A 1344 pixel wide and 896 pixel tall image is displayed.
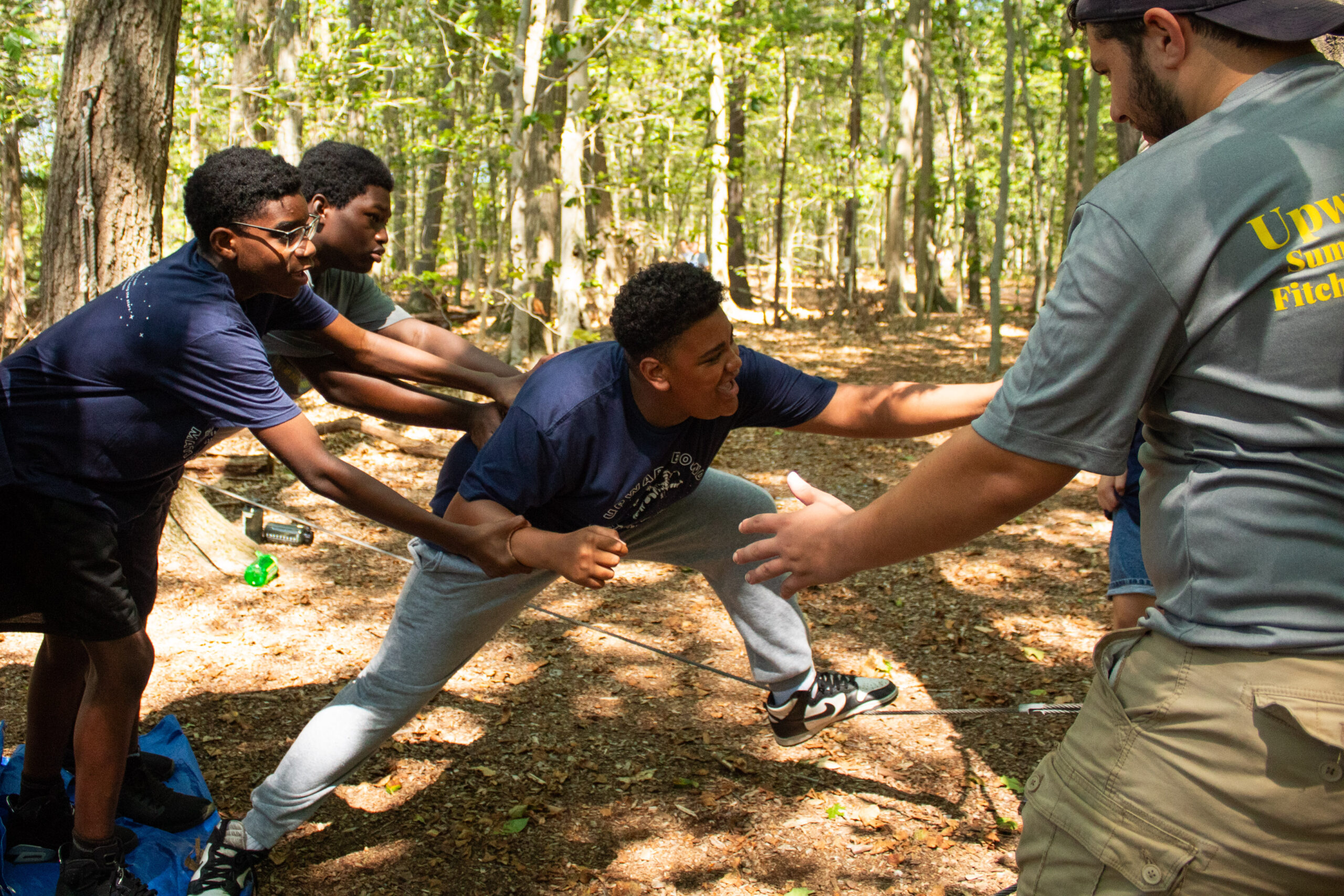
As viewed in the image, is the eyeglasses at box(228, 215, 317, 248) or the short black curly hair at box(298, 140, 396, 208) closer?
the eyeglasses at box(228, 215, 317, 248)

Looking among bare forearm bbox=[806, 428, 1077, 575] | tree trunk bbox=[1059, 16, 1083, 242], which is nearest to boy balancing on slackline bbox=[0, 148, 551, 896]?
bare forearm bbox=[806, 428, 1077, 575]

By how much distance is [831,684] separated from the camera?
3598mm

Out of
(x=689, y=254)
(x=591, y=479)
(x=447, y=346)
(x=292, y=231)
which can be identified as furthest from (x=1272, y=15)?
(x=689, y=254)

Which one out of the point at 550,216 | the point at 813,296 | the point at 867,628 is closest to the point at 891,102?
the point at 813,296

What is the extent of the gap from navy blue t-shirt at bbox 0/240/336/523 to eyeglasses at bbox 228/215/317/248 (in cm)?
18

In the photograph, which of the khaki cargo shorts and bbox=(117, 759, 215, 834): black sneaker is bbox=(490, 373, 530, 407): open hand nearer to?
bbox=(117, 759, 215, 834): black sneaker

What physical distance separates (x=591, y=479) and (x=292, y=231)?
115cm

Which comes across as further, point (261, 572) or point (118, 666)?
point (261, 572)

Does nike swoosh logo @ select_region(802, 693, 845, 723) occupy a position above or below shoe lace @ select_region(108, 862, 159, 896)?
above

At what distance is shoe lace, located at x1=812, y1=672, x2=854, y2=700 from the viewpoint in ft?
11.7

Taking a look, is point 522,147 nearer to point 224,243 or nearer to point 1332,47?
point 224,243

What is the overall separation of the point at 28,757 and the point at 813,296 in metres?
25.7

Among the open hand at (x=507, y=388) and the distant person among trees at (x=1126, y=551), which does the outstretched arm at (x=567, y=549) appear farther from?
the distant person among trees at (x=1126, y=551)

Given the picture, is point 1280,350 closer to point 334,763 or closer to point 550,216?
point 334,763
